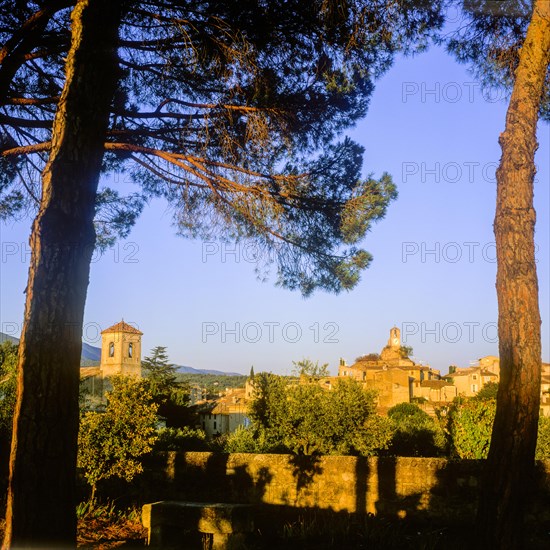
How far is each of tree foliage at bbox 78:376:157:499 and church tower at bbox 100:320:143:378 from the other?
2431 inches

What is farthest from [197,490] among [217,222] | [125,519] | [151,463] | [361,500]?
[217,222]

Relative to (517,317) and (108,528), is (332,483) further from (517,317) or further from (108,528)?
(517,317)

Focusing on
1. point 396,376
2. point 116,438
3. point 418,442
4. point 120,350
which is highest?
point 120,350

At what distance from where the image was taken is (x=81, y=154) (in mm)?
4715

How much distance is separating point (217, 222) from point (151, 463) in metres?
4.93

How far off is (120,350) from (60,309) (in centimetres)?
6840

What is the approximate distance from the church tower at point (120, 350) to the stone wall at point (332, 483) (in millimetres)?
60769

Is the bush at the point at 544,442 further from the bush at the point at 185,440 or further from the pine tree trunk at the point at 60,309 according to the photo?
the pine tree trunk at the point at 60,309

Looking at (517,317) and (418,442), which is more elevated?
(517,317)

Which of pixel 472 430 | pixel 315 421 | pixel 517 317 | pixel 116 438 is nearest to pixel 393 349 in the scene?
pixel 315 421

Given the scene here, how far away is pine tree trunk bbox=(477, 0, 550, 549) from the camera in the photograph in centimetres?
470

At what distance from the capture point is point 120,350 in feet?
230

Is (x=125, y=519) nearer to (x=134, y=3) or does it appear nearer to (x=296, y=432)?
(x=134, y=3)

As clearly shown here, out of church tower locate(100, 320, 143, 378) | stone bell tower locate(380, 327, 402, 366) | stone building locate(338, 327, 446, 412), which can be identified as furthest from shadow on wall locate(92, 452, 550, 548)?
stone bell tower locate(380, 327, 402, 366)
